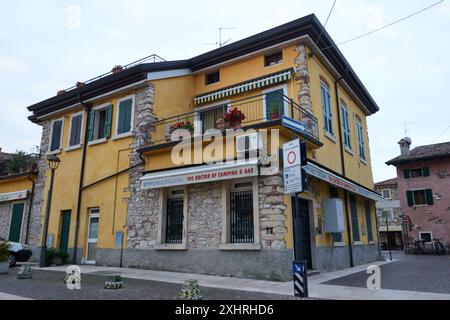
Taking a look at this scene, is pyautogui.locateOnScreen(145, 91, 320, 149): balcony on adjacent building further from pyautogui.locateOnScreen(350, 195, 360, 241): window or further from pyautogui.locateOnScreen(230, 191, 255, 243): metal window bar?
pyautogui.locateOnScreen(350, 195, 360, 241): window

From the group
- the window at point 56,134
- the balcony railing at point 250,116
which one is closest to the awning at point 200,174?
the balcony railing at point 250,116

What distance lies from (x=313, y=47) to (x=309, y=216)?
20.0 feet

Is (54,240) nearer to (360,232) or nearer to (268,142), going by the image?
(268,142)

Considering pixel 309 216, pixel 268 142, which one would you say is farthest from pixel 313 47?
pixel 309 216

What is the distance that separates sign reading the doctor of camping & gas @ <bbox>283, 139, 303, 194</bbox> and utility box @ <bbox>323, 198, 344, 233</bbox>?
519 centimetres

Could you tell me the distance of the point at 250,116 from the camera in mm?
12570

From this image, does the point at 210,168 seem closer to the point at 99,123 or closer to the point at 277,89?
the point at 277,89

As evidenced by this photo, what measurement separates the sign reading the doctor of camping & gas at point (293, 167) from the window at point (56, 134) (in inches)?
499

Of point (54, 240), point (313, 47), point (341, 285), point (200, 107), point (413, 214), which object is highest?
point (313, 47)

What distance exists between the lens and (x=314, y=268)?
11047 mm

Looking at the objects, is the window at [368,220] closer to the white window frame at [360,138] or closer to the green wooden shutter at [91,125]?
the white window frame at [360,138]

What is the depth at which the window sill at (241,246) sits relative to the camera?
31.3 feet

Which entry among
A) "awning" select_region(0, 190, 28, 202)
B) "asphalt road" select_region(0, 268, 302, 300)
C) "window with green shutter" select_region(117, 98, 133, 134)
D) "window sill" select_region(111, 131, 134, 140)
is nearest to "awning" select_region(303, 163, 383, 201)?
"asphalt road" select_region(0, 268, 302, 300)
